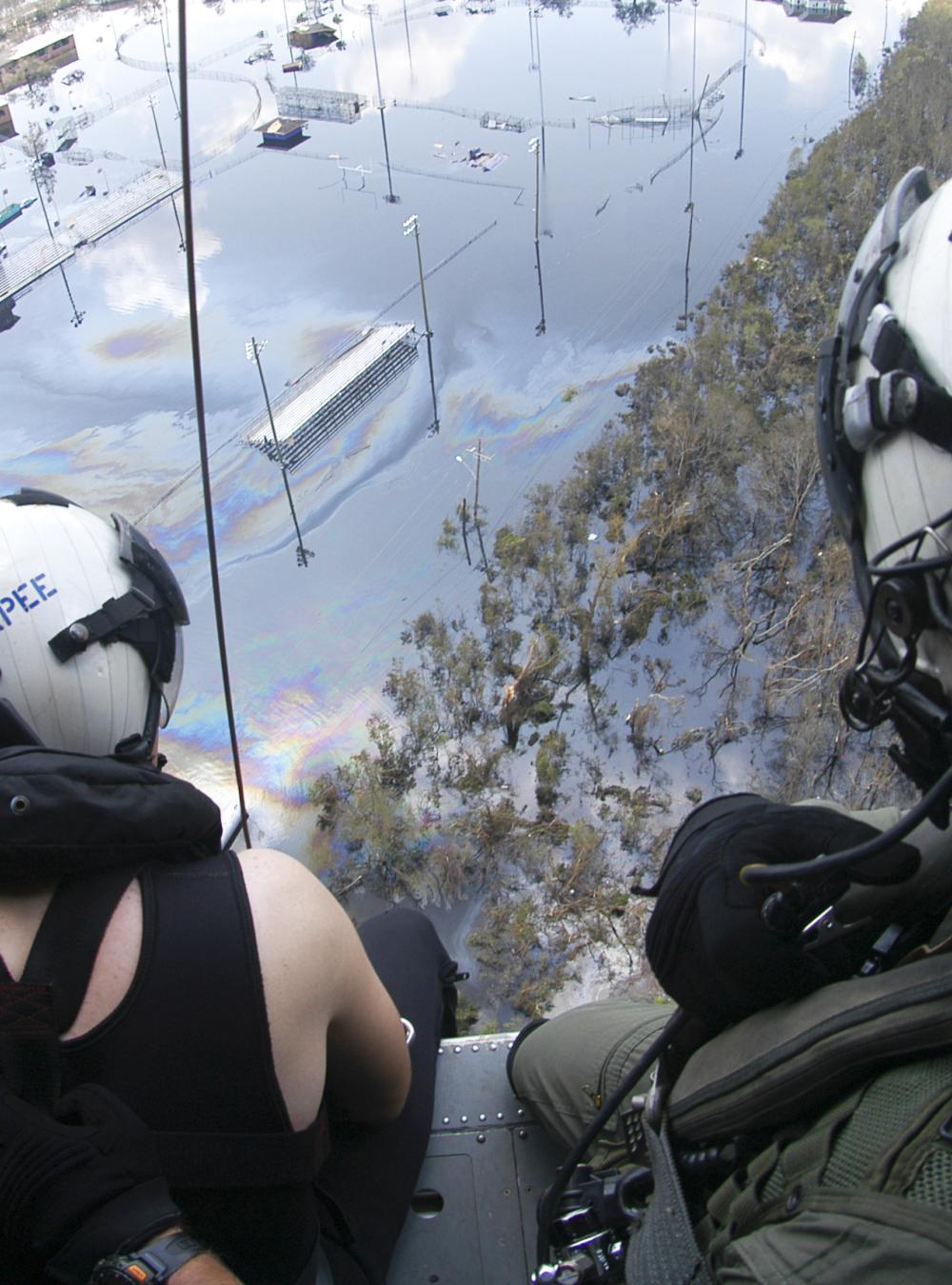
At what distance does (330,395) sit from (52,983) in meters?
5.54

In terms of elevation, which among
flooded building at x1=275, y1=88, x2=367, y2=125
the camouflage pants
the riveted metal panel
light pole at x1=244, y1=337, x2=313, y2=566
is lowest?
light pole at x1=244, y1=337, x2=313, y2=566

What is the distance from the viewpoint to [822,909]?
66cm

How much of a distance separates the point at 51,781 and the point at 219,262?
684cm

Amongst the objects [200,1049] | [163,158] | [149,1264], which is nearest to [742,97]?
[163,158]

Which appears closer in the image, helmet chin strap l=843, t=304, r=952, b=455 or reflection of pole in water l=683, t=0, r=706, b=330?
helmet chin strap l=843, t=304, r=952, b=455

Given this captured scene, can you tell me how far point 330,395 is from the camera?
19.1 feet

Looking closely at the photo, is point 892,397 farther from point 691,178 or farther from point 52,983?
point 691,178

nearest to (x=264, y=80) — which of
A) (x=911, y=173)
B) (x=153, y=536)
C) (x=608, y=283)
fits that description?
(x=608, y=283)

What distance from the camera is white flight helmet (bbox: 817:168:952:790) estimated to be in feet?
1.76

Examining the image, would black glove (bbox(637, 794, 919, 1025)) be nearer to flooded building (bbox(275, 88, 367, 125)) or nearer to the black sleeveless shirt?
the black sleeveless shirt

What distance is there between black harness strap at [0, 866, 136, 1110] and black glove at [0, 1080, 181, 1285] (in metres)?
0.01

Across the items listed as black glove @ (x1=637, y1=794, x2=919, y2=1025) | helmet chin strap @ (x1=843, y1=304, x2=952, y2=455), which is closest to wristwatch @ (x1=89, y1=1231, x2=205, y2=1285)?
black glove @ (x1=637, y1=794, x2=919, y2=1025)

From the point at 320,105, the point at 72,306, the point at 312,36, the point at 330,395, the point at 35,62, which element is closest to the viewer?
the point at 330,395

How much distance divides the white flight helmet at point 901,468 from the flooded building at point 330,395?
197 inches
